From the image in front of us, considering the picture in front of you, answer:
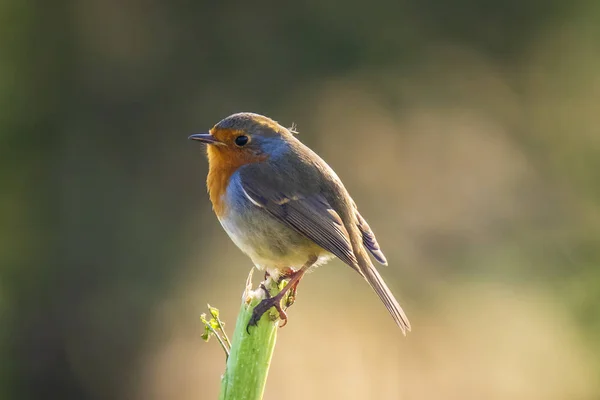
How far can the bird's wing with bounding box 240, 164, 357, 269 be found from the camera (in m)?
3.53

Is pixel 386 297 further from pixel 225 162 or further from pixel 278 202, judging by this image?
pixel 225 162

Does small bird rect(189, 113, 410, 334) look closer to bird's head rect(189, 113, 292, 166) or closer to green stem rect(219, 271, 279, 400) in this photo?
bird's head rect(189, 113, 292, 166)

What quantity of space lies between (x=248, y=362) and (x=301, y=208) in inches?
45.3

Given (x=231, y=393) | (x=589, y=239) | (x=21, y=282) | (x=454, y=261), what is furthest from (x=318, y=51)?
(x=231, y=393)

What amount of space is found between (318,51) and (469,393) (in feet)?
16.9

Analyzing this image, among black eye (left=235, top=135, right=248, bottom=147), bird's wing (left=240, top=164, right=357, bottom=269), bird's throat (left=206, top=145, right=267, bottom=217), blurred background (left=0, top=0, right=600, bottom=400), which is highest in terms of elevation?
blurred background (left=0, top=0, right=600, bottom=400)

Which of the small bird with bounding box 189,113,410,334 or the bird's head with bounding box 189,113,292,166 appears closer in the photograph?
the small bird with bounding box 189,113,410,334

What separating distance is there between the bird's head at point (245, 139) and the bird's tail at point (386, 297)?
727 millimetres

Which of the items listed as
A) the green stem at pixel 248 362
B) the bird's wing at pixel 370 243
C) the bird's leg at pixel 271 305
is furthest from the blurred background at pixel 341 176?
the green stem at pixel 248 362

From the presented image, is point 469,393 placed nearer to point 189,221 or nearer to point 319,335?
point 319,335

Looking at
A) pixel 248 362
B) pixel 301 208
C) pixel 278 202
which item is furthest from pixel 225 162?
pixel 248 362

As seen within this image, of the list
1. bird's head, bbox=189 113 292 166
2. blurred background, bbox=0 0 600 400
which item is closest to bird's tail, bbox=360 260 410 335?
bird's head, bbox=189 113 292 166

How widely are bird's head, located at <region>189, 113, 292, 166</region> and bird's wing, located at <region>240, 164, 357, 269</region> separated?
0.09 m

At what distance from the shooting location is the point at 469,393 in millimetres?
7770
